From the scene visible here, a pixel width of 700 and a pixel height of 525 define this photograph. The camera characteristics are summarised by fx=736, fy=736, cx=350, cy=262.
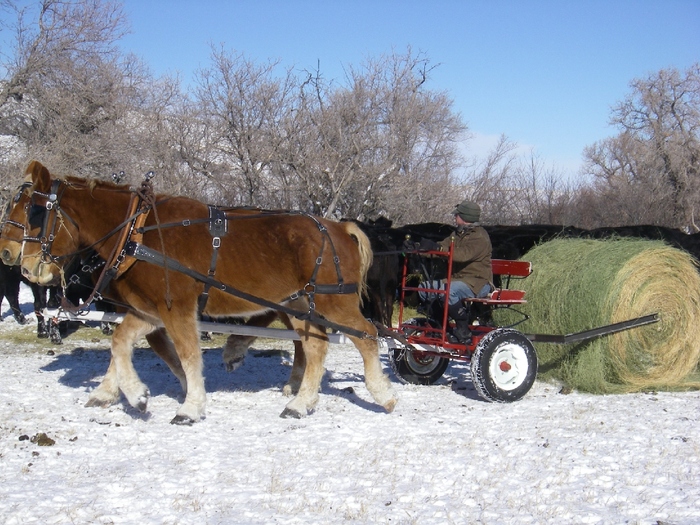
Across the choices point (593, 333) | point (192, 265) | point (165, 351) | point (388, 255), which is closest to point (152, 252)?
point (192, 265)

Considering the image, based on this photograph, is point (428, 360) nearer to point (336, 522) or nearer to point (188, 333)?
point (188, 333)

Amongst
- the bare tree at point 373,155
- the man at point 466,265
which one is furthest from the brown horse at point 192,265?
the bare tree at point 373,155

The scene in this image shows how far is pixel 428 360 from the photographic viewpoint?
28.3 ft

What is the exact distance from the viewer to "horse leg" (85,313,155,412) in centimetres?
654

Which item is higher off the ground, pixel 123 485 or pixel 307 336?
pixel 307 336

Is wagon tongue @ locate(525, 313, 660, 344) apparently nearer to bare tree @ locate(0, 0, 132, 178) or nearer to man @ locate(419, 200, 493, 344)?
man @ locate(419, 200, 493, 344)

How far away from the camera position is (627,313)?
26.1 feet

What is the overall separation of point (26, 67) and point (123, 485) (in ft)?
57.5

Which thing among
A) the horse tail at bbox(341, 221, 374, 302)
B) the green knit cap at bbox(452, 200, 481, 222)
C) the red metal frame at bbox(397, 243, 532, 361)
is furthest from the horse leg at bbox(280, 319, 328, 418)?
the green knit cap at bbox(452, 200, 481, 222)

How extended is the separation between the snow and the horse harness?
1.06 meters

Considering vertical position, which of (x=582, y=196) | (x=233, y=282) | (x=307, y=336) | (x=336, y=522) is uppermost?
(x=582, y=196)

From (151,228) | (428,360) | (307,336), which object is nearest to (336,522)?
(307,336)

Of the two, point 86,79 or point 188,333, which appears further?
point 86,79

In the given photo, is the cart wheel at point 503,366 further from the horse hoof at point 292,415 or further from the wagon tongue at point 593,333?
the horse hoof at point 292,415
